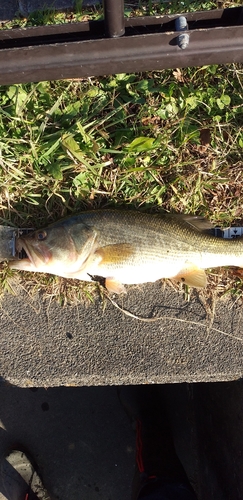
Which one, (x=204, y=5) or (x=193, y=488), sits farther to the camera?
(x=193, y=488)

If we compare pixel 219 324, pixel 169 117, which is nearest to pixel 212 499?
pixel 219 324

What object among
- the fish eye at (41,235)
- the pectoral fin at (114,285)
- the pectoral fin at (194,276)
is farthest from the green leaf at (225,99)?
the fish eye at (41,235)

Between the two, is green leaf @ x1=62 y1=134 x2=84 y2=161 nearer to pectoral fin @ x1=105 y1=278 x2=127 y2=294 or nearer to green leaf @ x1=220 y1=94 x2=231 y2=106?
pectoral fin @ x1=105 y1=278 x2=127 y2=294

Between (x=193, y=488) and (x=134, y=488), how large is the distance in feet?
2.04

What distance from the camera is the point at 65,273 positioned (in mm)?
2945

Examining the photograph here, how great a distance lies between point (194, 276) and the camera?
3072 mm

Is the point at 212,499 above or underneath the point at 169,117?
underneath

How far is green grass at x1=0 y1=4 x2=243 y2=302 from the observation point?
10.3 feet

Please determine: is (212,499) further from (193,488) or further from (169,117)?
(169,117)

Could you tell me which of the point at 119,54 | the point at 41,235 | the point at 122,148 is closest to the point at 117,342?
the point at 41,235

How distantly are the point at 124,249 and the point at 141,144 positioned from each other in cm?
88

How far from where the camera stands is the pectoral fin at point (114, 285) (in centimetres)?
302

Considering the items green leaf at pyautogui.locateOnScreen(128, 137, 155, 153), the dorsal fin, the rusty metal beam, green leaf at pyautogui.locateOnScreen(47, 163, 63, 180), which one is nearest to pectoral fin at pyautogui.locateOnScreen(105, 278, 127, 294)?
the dorsal fin

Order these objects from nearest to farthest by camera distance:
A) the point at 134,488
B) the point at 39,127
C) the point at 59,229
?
1. the point at 59,229
2. the point at 39,127
3. the point at 134,488
